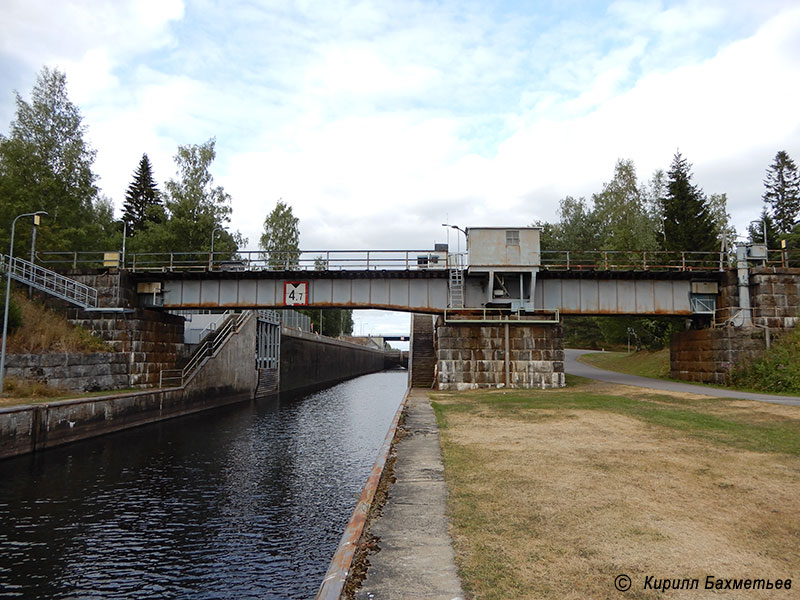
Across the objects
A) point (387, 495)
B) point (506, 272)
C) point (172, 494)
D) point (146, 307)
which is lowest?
point (172, 494)

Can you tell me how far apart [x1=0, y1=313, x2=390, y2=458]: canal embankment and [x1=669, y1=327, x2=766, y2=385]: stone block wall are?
1323 inches

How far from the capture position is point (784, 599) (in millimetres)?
5266

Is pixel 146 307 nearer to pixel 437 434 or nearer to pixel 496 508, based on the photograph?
pixel 437 434

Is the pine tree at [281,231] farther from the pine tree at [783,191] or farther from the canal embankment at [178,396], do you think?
the pine tree at [783,191]

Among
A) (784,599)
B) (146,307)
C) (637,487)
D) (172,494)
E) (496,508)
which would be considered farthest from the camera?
(146,307)

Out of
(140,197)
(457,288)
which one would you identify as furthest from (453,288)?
(140,197)

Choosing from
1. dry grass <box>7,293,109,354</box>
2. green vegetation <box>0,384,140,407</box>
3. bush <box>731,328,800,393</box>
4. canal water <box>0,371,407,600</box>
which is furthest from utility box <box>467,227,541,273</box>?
dry grass <box>7,293,109,354</box>

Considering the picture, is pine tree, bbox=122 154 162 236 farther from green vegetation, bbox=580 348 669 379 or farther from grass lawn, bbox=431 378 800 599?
grass lawn, bbox=431 378 800 599

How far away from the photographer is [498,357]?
32.3 metres

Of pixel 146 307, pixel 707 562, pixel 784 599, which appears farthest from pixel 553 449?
→ pixel 146 307

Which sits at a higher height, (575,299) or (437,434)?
(575,299)

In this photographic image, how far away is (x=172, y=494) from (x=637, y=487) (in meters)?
13.0

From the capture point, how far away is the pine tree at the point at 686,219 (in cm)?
5047
